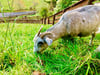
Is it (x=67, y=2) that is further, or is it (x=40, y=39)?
(x=67, y=2)

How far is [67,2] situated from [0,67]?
779 centimetres

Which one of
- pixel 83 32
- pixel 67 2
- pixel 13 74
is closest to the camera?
pixel 13 74

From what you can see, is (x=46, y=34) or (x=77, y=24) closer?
(x=46, y=34)

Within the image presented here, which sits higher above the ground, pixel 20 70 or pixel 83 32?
pixel 83 32

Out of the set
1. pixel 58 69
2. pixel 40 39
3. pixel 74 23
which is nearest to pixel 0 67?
pixel 40 39

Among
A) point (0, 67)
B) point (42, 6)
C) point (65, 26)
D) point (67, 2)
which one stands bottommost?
point (0, 67)

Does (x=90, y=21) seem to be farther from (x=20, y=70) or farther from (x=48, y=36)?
(x=20, y=70)

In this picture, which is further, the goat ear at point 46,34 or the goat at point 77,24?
the goat at point 77,24

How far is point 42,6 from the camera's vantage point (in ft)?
63.6

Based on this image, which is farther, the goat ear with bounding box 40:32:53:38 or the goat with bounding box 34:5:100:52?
the goat with bounding box 34:5:100:52

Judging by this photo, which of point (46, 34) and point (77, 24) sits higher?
point (77, 24)

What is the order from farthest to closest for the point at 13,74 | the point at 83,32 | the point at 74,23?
the point at 83,32 < the point at 74,23 < the point at 13,74

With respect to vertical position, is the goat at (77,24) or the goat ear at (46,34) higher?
the goat at (77,24)

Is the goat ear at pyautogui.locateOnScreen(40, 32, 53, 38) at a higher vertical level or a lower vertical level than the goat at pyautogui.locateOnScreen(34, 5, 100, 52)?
lower
